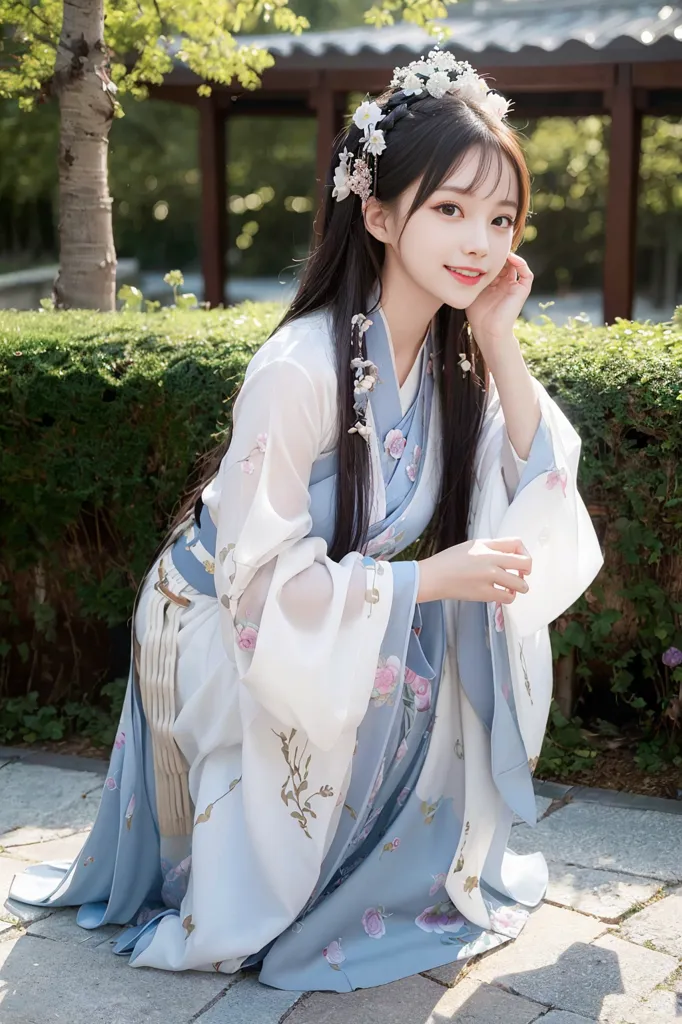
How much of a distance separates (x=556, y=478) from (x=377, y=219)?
0.62m

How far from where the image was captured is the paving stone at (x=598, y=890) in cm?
266

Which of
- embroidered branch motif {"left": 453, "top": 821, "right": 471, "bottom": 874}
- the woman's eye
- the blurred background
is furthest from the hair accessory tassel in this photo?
the blurred background

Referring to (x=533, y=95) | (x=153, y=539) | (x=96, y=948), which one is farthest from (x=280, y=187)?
(x=96, y=948)

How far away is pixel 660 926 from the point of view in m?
2.56

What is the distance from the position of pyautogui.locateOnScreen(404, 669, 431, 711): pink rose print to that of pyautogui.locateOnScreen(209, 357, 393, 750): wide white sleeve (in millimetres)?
341

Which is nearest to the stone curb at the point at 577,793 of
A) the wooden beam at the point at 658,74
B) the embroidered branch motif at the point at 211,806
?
the embroidered branch motif at the point at 211,806

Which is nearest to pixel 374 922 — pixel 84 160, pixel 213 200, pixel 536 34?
pixel 84 160

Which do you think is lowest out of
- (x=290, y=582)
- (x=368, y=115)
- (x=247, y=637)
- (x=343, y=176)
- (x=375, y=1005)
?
(x=375, y=1005)

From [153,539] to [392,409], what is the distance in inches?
56.5

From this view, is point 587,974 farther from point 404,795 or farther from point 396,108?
point 396,108

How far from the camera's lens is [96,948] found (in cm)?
252

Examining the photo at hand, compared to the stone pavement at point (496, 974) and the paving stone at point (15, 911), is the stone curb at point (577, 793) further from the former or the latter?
the paving stone at point (15, 911)

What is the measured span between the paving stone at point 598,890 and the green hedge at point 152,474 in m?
0.67

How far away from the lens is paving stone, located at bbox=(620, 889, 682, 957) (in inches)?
97.9
